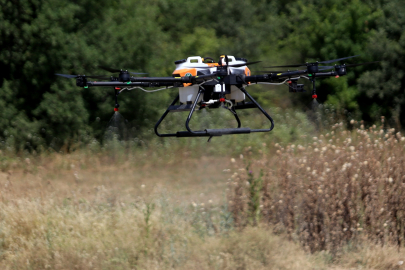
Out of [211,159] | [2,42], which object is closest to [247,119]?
[211,159]

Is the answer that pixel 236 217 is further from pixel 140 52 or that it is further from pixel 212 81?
pixel 140 52

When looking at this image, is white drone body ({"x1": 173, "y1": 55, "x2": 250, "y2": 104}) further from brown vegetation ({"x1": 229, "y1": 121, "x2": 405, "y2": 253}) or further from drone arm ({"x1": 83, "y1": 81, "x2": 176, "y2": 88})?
brown vegetation ({"x1": 229, "y1": 121, "x2": 405, "y2": 253})

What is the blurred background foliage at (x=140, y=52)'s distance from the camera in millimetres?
10734

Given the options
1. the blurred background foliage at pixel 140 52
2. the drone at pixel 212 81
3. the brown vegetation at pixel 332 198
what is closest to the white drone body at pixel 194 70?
the drone at pixel 212 81

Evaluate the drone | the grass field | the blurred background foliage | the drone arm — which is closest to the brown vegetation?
the grass field

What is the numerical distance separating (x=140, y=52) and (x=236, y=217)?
5.41m

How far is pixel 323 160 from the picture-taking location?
279 inches

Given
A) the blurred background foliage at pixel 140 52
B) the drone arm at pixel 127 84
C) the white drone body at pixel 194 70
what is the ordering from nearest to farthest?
the drone arm at pixel 127 84
the white drone body at pixel 194 70
the blurred background foliage at pixel 140 52

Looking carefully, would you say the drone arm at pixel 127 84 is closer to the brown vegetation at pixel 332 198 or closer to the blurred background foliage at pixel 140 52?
the brown vegetation at pixel 332 198

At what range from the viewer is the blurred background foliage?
423 inches

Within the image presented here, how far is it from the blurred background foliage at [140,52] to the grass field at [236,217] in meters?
3.22

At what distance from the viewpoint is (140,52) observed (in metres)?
11.2

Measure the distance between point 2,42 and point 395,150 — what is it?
26.2 ft

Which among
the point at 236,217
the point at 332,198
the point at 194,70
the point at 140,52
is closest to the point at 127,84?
the point at 194,70
